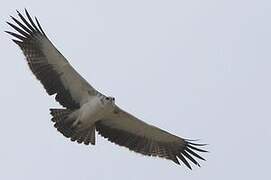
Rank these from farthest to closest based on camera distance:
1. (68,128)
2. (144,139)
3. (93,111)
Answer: (144,139) → (68,128) → (93,111)

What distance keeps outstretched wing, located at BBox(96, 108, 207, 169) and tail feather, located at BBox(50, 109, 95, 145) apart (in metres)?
0.72

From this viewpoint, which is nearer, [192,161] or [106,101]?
[106,101]

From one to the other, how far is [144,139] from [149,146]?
229 millimetres

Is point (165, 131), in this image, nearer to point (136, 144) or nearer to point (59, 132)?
point (136, 144)

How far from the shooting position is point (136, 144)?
23953 millimetres

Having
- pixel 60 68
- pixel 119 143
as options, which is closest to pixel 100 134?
pixel 119 143

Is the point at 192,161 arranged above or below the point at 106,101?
below

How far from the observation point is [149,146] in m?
24.0

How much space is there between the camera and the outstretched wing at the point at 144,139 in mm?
23578

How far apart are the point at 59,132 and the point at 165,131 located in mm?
2823

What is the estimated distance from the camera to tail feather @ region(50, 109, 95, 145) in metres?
22.8

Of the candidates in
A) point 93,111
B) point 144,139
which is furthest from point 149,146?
point 93,111

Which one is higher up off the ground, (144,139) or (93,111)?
(93,111)

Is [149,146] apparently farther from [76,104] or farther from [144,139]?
[76,104]
